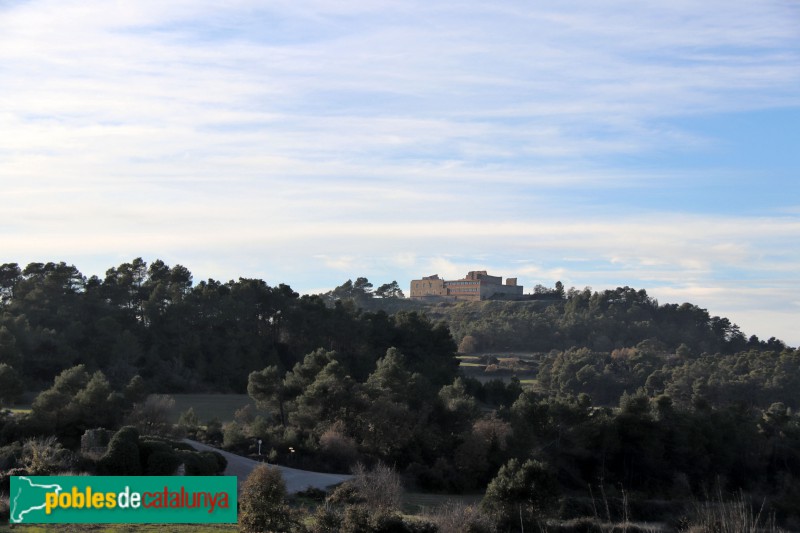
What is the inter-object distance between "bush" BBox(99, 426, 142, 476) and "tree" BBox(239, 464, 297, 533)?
7.25m

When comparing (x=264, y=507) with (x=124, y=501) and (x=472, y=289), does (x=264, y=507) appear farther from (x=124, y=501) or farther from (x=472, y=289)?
(x=472, y=289)

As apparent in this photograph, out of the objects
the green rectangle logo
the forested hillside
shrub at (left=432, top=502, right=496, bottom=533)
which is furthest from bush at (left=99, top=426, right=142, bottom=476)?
the forested hillside

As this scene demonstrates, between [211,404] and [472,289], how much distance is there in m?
88.4

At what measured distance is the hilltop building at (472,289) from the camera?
434 feet

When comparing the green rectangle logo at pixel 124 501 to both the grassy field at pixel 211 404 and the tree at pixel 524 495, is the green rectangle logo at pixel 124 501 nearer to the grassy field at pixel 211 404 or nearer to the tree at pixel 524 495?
the tree at pixel 524 495

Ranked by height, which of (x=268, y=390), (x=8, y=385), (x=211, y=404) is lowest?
(x=211, y=404)

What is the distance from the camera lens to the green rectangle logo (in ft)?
57.9

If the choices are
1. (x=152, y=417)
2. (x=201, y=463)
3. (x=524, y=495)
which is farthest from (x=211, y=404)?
(x=524, y=495)

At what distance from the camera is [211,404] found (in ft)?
159

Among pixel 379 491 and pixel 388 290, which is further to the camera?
pixel 388 290

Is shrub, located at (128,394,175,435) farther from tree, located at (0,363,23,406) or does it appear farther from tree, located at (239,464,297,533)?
tree, located at (239,464,297,533)

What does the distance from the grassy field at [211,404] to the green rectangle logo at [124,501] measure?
23.6 meters

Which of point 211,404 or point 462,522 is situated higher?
point 462,522

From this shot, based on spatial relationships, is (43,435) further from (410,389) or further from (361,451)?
(410,389)
